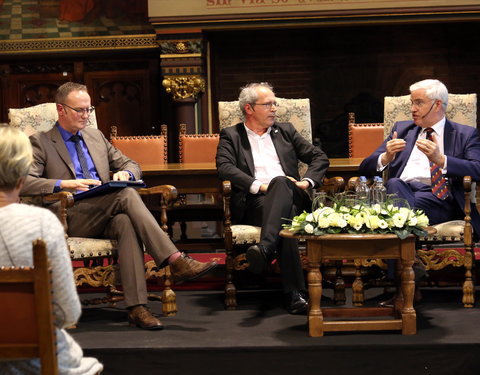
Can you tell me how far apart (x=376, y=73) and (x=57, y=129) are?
490cm

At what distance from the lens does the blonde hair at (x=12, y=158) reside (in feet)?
6.72

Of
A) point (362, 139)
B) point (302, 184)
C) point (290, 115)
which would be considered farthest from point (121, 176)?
point (362, 139)

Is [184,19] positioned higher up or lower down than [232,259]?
higher up

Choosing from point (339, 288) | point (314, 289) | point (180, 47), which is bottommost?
point (339, 288)

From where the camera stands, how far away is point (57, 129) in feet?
14.6

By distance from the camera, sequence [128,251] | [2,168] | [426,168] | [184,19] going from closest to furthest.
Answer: [2,168] → [128,251] → [426,168] → [184,19]

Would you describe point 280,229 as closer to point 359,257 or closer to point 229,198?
point 229,198

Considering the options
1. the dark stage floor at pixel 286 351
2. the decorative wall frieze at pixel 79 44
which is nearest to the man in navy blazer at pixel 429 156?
the dark stage floor at pixel 286 351

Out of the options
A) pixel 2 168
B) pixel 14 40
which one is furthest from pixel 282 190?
pixel 14 40

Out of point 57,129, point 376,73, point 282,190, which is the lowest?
point 282,190

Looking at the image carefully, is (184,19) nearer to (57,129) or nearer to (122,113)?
(122,113)

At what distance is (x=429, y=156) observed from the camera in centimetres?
420

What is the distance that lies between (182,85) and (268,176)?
3702mm

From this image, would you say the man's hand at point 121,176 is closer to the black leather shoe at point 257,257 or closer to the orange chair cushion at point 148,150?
the black leather shoe at point 257,257
